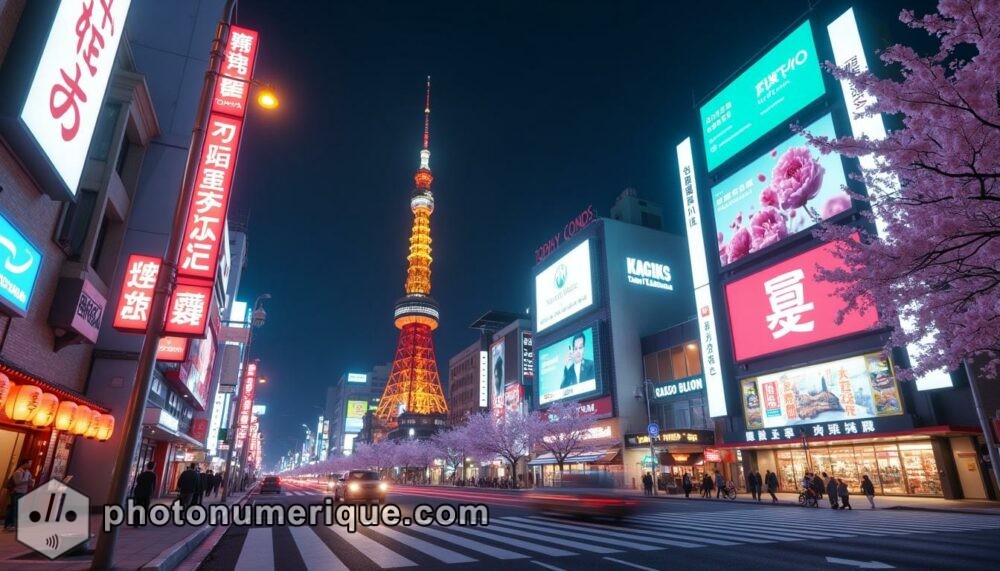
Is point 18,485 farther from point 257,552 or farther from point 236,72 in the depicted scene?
point 236,72

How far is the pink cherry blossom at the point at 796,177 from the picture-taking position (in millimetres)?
35406

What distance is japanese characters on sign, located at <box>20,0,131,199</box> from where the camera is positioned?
8.38m

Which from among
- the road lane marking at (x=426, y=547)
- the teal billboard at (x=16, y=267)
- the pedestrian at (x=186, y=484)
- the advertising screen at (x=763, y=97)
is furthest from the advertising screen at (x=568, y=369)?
the teal billboard at (x=16, y=267)

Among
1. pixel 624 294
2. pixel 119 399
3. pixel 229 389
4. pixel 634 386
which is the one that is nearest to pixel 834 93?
pixel 624 294

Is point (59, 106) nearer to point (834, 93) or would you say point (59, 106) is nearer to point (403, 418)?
point (834, 93)

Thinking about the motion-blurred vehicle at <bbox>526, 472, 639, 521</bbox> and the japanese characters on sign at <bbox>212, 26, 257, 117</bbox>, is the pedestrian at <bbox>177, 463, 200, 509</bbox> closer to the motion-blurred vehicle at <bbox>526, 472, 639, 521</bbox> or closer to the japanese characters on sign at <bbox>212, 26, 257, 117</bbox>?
the japanese characters on sign at <bbox>212, 26, 257, 117</bbox>

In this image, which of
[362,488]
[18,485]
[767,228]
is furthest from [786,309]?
[18,485]

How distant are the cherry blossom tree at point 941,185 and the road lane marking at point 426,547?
9.12 m

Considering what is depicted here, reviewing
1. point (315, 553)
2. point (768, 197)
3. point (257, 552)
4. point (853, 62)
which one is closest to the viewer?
point (315, 553)

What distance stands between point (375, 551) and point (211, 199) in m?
10.5

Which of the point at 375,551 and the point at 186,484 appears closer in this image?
the point at 375,551

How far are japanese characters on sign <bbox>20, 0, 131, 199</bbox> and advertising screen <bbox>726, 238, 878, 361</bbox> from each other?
3392 centimetres

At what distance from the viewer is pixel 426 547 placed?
10594 millimetres

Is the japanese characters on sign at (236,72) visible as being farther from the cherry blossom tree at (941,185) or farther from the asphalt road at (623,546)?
the cherry blossom tree at (941,185)
